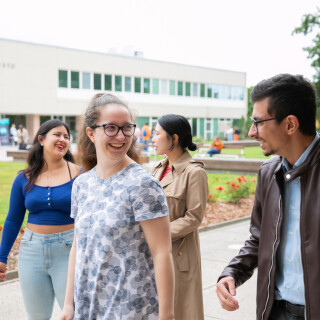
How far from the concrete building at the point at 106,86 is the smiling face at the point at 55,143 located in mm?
32482

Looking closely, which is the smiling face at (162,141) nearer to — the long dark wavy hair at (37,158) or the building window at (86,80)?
the long dark wavy hair at (37,158)

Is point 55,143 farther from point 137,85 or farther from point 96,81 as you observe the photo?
point 137,85

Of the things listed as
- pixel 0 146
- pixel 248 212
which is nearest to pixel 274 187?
pixel 248 212

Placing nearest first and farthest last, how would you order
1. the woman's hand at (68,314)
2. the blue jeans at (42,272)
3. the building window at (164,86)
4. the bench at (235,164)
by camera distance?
1. the woman's hand at (68,314)
2. the blue jeans at (42,272)
3. the bench at (235,164)
4. the building window at (164,86)

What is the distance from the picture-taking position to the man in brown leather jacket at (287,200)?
7.45 ft

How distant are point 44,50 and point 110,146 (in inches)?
1752

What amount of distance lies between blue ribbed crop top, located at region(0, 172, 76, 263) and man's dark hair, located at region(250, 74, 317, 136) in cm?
212

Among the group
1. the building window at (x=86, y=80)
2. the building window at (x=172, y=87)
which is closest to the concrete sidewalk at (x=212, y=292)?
the building window at (x=86, y=80)

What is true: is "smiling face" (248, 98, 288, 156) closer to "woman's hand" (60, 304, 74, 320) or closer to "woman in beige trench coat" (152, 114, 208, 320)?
"woman's hand" (60, 304, 74, 320)

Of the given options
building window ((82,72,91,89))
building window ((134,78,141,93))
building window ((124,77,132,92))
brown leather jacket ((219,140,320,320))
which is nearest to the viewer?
brown leather jacket ((219,140,320,320))

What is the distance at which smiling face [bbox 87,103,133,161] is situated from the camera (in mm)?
2641

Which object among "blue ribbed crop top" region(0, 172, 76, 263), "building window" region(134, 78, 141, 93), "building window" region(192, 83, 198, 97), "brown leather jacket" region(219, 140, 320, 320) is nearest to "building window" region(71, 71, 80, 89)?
"building window" region(134, 78, 141, 93)

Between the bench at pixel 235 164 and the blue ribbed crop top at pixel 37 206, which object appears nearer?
the blue ribbed crop top at pixel 37 206

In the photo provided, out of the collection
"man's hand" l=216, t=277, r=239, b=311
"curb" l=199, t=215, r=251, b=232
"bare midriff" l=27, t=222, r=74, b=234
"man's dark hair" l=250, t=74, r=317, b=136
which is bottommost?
"curb" l=199, t=215, r=251, b=232
